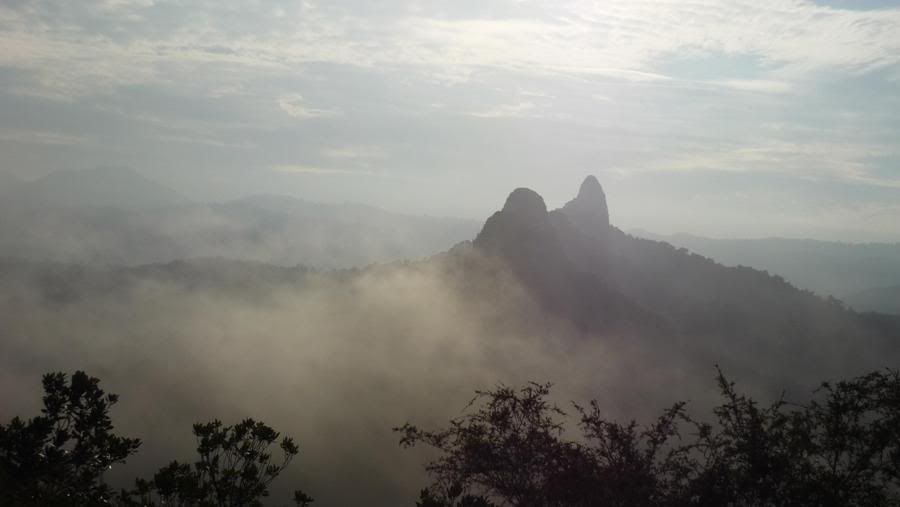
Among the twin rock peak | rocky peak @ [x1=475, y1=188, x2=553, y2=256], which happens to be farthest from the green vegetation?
rocky peak @ [x1=475, y1=188, x2=553, y2=256]

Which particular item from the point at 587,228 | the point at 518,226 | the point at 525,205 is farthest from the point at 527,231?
the point at 587,228

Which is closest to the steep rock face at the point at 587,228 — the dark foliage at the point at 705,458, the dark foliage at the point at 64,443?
the dark foliage at the point at 705,458

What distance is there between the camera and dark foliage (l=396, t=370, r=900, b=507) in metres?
14.1

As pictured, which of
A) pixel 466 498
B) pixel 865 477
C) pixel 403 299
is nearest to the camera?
pixel 466 498

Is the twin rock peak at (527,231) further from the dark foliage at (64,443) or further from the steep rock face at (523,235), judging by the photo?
the dark foliage at (64,443)

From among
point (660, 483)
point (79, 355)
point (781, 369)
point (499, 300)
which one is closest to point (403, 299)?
point (499, 300)

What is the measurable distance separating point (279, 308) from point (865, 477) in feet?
466

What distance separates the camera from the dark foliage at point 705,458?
14.1 metres

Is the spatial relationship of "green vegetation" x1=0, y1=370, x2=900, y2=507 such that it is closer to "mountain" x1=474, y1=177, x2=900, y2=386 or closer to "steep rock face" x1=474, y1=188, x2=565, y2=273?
"mountain" x1=474, y1=177, x2=900, y2=386

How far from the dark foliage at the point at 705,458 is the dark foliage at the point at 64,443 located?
6619mm

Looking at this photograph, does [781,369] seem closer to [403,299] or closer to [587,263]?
[587,263]

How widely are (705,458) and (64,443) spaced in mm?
14266

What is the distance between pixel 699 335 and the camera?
120 meters

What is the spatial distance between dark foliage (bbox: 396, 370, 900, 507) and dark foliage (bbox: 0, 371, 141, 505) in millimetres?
6619
